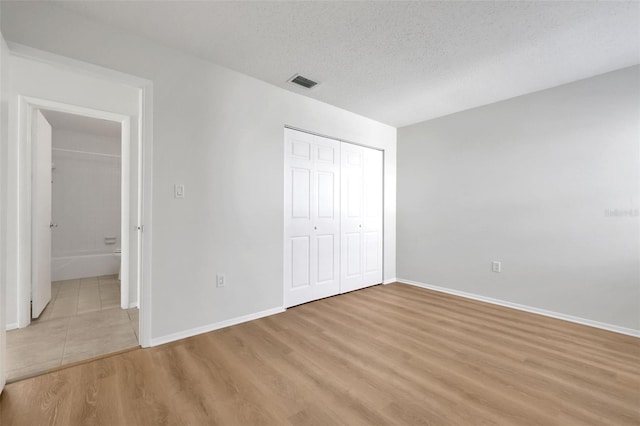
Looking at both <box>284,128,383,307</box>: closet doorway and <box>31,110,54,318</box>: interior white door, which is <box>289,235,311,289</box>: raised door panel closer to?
<box>284,128,383,307</box>: closet doorway

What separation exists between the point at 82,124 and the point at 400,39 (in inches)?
200

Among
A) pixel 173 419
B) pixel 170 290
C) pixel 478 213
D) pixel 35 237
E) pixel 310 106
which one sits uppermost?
pixel 310 106

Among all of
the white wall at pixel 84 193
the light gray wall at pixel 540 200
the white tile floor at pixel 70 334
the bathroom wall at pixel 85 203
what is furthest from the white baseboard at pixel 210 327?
the white wall at pixel 84 193

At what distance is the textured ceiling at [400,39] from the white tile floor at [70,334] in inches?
98.3

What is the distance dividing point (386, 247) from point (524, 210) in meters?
1.85

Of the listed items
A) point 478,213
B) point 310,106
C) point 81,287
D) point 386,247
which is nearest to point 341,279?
point 386,247

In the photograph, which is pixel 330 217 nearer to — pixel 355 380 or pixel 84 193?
pixel 355 380

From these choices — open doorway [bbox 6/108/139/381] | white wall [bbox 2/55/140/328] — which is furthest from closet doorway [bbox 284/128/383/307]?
white wall [bbox 2/55/140/328]

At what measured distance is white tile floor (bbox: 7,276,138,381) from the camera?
2021 mm

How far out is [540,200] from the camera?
10.3ft

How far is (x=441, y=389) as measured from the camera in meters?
1.74

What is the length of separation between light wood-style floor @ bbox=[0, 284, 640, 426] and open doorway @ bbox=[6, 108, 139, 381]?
47 centimetres

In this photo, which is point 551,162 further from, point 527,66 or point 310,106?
point 310,106

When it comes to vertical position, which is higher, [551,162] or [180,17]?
[180,17]
